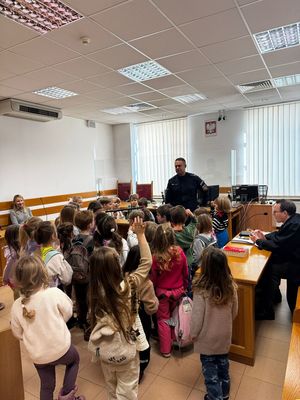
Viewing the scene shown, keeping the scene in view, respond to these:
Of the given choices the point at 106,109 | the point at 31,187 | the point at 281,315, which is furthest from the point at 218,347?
the point at 106,109

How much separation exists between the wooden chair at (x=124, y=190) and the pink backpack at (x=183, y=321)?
523 centimetres

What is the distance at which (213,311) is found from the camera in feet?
5.55

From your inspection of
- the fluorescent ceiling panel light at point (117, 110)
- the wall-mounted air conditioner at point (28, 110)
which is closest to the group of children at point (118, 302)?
the wall-mounted air conditioner at point (28, 110)

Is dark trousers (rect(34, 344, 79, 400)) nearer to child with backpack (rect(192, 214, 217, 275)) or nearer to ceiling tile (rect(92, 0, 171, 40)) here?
child with backpack (rect(192, 214, 217, 275))

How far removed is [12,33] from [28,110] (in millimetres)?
2427

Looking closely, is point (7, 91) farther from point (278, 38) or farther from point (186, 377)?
point (186, 377)

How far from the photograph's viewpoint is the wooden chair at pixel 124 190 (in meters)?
7.33

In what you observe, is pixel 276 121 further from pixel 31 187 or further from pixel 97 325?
pixel 97 325

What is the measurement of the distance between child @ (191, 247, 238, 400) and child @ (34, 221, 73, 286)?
1.03 m

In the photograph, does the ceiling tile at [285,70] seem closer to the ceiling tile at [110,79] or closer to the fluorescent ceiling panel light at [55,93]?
the ceiling tile at [110,79]

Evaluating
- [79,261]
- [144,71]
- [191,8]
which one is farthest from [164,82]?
[79,261]

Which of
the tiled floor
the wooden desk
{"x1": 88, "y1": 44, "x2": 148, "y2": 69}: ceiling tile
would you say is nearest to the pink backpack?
the tiled floor

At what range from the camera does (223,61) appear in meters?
3.44

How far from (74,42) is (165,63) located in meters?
1.17
